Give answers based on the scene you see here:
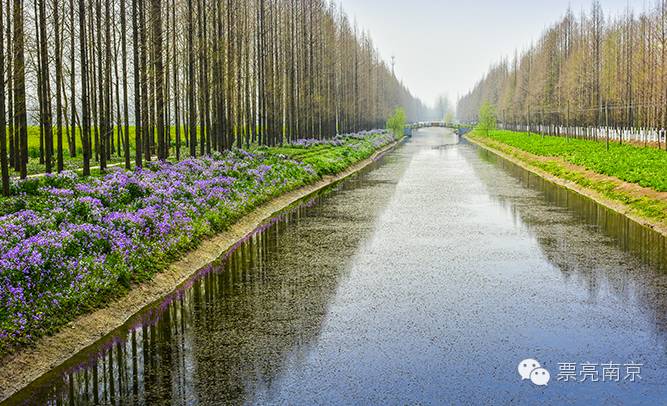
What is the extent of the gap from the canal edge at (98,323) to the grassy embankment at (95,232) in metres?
0.15

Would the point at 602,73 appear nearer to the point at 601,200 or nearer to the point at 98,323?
the point at 601,200

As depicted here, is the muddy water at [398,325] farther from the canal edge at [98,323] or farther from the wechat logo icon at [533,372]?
the canal edge at [98,323]

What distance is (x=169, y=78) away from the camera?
4284 centimetres

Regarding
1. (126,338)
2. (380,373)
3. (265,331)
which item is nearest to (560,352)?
(380,373)

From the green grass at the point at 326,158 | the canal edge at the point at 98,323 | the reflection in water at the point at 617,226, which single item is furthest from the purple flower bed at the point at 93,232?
the green grass at the point at 326,158

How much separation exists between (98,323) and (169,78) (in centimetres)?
3509

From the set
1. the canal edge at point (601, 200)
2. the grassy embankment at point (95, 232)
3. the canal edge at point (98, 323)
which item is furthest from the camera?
the canal edge at point (601, 200)

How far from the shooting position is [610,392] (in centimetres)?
714

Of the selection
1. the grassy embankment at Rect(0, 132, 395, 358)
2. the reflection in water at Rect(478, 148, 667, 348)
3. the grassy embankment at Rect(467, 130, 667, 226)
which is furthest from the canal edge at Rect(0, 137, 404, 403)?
the grassy embankment at Rect(467, 130, 667, 226)

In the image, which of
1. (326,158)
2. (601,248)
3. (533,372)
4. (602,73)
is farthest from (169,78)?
(602,73)

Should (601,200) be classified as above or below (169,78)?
below

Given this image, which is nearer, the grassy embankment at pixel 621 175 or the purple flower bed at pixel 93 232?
the purple flower bed at pixel 93 232

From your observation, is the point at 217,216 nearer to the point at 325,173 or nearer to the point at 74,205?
the point at 74,205

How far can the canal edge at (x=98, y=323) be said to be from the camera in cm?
798
